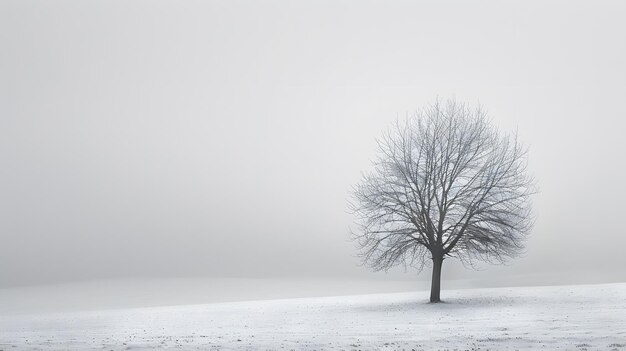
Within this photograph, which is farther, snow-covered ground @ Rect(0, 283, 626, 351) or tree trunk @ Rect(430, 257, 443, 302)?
tree trunk @ Rect(430, 257, 443, 302)

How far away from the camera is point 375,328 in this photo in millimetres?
31641

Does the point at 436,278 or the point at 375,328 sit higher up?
the point at 436,278

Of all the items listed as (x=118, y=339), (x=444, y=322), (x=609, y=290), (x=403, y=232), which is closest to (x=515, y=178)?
(x=403, y=232)

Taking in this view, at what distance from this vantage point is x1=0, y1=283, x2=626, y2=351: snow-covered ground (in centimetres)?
2545

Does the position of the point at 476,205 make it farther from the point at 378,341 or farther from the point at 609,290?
the point at 378,341

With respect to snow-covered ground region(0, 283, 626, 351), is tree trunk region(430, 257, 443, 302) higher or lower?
higher

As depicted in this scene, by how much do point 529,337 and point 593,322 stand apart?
552 cm

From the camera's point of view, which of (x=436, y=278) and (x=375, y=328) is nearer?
(x=375, y=328)

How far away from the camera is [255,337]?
2888 cm

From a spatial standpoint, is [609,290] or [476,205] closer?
[476,205]

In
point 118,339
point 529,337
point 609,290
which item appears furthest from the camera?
point 609,290

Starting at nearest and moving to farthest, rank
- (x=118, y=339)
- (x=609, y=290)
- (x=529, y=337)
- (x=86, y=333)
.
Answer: (x=529, y=337), (x=118, y=339), (x=86, y=333), (x=609, y=290)

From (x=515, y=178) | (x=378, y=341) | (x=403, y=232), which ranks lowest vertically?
(x=378, y=341)

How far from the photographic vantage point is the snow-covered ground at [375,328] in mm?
25453
